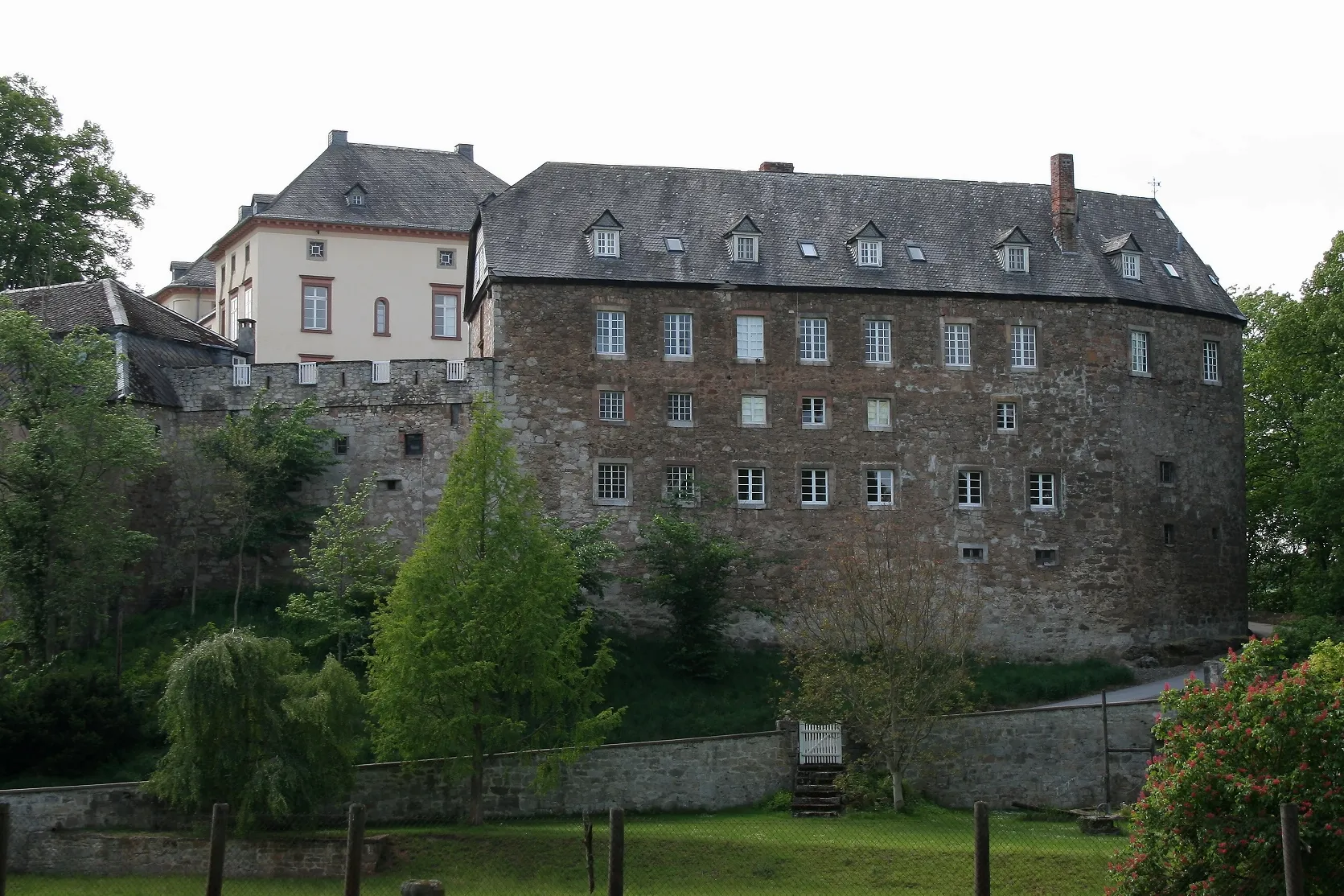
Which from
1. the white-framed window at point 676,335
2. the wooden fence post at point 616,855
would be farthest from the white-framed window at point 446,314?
the wooden fence post at point 616,855

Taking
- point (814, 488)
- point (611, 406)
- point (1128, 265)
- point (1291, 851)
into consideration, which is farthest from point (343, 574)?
point (1291, 851)

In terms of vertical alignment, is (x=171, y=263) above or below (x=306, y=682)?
above

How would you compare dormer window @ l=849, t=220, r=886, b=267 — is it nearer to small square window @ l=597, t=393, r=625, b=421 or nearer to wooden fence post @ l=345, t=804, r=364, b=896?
small square window @ l=597, t=393, r=625, b=421

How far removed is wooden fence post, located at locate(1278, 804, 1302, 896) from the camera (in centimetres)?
1889

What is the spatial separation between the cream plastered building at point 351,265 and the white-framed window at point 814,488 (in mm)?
19539

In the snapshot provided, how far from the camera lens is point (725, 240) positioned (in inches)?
1881

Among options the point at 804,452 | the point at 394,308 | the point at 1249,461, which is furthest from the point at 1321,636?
the point at 394,308

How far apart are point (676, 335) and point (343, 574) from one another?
11.0 m

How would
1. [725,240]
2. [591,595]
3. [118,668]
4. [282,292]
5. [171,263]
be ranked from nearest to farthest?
[118,668] → [591,595] → [725,240] → [282,292] → [171,263]

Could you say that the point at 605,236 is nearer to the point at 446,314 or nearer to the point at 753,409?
the point at 753,409

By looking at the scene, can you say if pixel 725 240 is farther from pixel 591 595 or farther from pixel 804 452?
pixel 591 595

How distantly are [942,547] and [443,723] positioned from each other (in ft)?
59.6

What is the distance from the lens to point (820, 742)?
3700 cm

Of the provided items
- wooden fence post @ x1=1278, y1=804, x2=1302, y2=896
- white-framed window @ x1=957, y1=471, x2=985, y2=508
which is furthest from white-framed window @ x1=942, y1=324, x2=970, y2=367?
wooden fence post @ x1=1278, y1=804, x2=1302, y2=896
